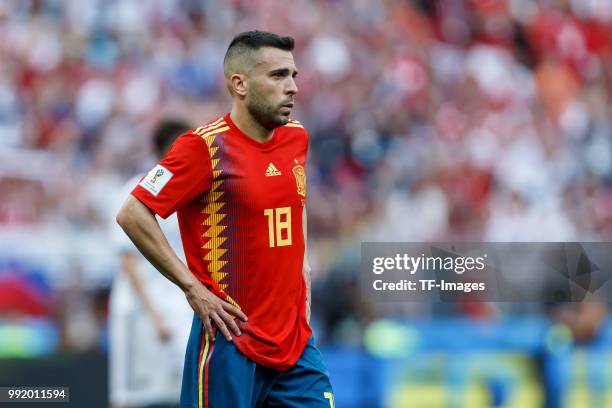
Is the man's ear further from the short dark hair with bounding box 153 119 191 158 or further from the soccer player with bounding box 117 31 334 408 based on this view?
the short dark hair with bounding box 153 119 191 158

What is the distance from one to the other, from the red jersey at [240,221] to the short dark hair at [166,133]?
228 cm

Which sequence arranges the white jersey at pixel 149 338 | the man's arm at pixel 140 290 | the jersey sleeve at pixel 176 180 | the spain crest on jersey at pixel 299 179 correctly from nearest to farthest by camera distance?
the jersey sleeve at pixel 176 180 < the spain crest on jersey at pixel 299 179 < the man's arm at pixel 140 290 < the white jersey at pixel 149 338

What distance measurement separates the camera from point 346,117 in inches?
523

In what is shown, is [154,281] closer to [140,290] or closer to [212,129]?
[140,290]

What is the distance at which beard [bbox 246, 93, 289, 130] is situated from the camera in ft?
17.7

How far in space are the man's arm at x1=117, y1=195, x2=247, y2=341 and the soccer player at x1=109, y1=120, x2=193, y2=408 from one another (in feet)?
7.96

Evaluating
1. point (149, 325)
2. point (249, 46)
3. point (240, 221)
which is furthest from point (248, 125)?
point (149, 325)

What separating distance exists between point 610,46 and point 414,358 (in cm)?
752

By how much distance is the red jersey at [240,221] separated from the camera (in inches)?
207

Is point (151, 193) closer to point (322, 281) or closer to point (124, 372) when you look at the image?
point (124, 372)

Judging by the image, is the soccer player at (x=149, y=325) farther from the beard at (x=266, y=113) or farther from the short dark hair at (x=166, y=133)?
the beard at (x=266, y=113)

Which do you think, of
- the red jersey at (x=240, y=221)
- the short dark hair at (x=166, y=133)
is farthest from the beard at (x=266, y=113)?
the short dark hair at (x=166, y=133)

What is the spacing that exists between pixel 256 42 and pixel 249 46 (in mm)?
44

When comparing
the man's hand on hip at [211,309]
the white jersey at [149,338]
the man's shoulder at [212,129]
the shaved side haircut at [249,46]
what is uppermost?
the shaved side haircut at [249,46]
